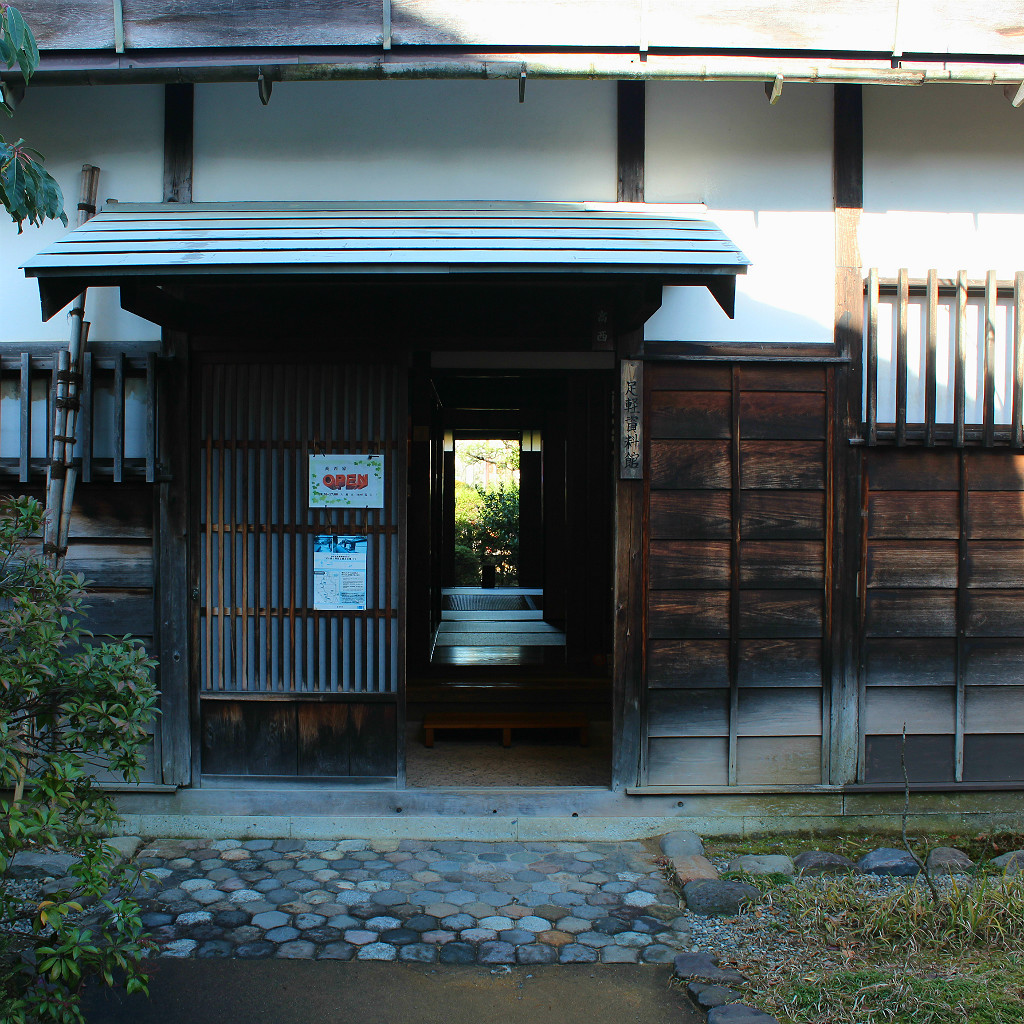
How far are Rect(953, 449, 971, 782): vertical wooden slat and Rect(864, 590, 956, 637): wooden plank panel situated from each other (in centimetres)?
5

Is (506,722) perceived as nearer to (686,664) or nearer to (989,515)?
(686,664)

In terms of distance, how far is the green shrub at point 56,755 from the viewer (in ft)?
10.3

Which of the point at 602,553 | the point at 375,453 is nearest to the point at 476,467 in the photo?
the point at 602,553

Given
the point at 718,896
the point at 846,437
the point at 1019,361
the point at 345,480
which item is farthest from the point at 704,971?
the point at 1019,361

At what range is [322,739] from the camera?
6102 millimetres

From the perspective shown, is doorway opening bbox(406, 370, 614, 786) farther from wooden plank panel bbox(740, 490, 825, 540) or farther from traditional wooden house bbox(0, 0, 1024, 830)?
wooden plank panel bbox(740, 490, 825, 540)

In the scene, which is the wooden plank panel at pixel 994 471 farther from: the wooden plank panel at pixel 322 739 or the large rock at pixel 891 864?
the wooden plank panel at pixel 322 739

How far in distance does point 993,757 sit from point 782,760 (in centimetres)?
155

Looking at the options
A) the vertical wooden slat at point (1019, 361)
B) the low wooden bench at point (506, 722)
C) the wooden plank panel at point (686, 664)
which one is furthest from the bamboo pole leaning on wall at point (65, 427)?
the vertical wooden slat at point (1019, 361)

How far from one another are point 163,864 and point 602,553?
5971mm

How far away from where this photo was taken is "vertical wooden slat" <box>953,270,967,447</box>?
5941 mm

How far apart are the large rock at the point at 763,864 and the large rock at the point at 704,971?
3.43ft

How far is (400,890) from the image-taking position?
16.8 ft

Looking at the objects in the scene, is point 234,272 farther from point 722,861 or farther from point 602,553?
point 602,553
